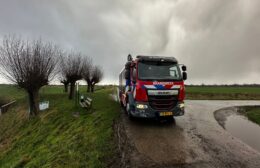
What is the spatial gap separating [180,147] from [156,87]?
336 centimetres

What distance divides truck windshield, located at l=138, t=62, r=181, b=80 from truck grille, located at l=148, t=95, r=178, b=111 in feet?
3.22

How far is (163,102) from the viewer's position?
1125 centimetres

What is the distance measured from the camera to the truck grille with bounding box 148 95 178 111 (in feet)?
36.4

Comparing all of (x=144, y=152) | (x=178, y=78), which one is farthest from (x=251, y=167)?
(x=178, y=78)

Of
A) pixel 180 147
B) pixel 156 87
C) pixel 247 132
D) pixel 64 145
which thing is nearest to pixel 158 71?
pixel 156 87

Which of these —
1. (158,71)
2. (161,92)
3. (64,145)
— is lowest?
(64,145)

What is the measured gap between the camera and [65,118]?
16.9m

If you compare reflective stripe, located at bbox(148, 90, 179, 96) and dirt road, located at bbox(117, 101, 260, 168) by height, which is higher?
reflective stripe, located at bbox(148, 90, 179, 96)

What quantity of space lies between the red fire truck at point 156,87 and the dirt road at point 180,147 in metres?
0.99

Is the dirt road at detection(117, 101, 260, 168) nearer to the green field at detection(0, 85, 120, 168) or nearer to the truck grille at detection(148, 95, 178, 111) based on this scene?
the green field at detection(0, 85, 120, 168)

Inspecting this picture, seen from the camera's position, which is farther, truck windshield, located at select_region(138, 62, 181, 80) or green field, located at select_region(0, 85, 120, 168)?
truck windshield, located at select_region(138, 62, 181, 80)

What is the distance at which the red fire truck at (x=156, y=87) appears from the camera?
11.0m

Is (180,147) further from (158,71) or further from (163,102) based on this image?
(158,71)

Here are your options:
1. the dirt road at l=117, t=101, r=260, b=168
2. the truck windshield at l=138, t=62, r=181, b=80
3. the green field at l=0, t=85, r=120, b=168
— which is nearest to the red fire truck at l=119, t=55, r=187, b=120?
the truck windshield at l=138, t=62, r=181, b=80
